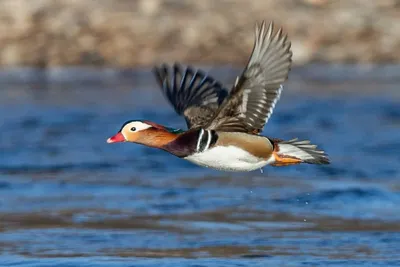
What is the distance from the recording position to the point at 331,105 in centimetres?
1662

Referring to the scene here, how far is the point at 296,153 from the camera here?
23.9 feet

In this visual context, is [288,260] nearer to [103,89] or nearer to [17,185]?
[17,185]

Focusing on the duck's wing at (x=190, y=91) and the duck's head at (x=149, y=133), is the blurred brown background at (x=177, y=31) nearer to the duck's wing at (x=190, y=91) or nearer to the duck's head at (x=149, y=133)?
the duck's wing at (x=190, y=91)

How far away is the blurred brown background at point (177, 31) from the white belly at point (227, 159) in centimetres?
1185

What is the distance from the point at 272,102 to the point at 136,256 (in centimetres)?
189

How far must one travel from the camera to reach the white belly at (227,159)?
711 cm

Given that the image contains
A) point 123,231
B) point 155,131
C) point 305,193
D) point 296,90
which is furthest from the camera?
point 296,90

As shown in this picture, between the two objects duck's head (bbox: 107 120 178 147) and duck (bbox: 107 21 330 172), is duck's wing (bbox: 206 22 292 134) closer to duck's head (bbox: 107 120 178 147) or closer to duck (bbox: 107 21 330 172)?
duck (bbox: 107 21 330 172)

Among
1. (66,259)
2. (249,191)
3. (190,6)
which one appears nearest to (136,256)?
(66,259)

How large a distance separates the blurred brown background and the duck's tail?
463 inches

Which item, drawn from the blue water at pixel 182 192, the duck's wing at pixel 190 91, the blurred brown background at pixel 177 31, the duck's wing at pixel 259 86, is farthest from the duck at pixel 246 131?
the blurred brown background at pixel 177 31

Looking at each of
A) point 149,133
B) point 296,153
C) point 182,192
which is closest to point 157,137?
point 149,133

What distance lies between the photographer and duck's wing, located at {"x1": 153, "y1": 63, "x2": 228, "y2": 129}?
8094mm

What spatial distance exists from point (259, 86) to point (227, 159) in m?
0.51
